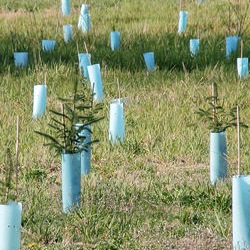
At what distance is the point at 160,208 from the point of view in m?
4.57

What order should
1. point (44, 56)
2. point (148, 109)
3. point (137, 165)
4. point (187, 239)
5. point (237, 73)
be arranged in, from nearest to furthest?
point (187, 239), point (137, 165), point (148, 109), point (237, 73), point (44, 56)

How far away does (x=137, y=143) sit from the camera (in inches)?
227

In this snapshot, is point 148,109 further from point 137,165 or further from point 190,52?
point 190,52

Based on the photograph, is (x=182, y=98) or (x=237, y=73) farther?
(x=237, y=73)

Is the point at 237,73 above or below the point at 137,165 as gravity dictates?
above

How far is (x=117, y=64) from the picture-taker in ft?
26.4

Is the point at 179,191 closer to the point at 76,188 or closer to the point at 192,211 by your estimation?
the point at 192,211

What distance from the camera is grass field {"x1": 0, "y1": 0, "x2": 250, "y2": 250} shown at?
4.23 metres

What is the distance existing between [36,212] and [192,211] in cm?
72

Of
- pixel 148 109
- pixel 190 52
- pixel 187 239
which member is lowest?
pixel 187 239

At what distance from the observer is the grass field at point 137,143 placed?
4.23m

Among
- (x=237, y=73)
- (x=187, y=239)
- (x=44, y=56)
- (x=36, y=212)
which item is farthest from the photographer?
(x=44, y=56)

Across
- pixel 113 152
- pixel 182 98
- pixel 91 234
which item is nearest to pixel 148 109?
pixel 182 98

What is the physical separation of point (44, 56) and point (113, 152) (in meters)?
2.83
